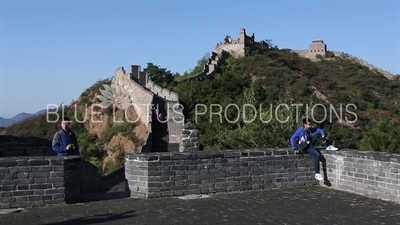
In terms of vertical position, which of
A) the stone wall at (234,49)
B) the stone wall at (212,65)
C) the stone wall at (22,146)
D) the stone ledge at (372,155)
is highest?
the stone wall at (234,49)

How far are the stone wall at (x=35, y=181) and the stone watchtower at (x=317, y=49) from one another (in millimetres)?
81672

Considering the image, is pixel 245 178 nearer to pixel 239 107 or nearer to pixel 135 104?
pixel 239 107

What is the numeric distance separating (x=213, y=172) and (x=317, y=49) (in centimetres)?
8168

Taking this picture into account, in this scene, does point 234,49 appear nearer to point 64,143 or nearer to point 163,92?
point 163,92

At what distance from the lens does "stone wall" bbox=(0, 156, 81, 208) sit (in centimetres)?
765

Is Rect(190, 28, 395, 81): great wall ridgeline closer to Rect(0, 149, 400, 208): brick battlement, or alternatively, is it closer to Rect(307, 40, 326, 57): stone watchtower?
Rect(307, 40, 326, 57): stone watchtower

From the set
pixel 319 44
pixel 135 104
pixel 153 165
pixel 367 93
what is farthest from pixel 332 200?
pixel 319 44

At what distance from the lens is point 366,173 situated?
8.91 m

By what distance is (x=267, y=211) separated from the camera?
7.50m

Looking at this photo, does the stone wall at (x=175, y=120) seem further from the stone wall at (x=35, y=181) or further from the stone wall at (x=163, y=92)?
the stone wall at (x=35, y=181)

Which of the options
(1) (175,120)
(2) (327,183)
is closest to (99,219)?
(2) (327,183)

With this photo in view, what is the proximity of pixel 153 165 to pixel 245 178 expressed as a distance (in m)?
2.02

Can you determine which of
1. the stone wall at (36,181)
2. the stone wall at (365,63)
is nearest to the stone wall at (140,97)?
the stone wall at (36,181)

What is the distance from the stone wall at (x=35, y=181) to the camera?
7648 mm
